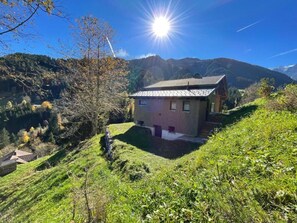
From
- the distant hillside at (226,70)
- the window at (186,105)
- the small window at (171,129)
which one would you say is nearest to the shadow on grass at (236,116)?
the window at (186,105)

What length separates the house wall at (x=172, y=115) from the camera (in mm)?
14414

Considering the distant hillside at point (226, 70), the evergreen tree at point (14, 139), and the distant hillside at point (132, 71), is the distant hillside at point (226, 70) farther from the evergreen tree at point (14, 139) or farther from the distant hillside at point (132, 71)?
the evergreen tree at point (14, 139)

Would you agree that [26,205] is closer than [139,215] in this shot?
No

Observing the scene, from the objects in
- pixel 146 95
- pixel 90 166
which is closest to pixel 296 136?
pixel 90 166

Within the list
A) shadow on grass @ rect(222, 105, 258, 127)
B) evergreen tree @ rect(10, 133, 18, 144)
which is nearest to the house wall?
shadow on grass @ rect(222, 105, 258, 127)

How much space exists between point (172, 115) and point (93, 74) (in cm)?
899

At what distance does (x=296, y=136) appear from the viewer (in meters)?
5.14

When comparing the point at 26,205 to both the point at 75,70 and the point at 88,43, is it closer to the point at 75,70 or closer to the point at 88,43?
the point at 75,70

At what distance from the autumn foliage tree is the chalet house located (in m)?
3.04

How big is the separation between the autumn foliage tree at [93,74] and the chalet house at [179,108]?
9.98ft

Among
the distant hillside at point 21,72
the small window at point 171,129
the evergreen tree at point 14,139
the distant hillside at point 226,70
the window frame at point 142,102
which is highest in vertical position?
the distant hillside at point 226,70

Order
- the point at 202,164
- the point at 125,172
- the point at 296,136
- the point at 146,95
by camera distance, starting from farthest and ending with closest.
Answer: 1. the point at 146,95
2. the point at 125,172
3. the point at 202,164
4. the point at 296,136

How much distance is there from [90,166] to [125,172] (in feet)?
9.89

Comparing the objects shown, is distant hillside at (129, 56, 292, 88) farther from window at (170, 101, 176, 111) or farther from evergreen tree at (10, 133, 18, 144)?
window at (170, 101, 176, 111)
